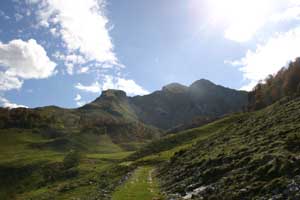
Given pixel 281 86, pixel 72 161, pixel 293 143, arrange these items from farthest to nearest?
1. pixel 281 86
2. pixel 72 161
3. pixel 293 143

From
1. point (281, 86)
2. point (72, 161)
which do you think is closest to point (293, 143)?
point (72, 161)

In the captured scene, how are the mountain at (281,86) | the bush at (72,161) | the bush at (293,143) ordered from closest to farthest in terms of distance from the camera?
the bush at (293,143), the bush at (72,161), the mountain at (281,86)

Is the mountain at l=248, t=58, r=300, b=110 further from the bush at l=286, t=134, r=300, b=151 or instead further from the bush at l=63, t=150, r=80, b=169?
the bush at l=286, t=134, r=300, b=151

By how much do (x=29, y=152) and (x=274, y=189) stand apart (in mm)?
188648

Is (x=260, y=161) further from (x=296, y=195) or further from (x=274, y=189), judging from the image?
(x=296, y=195)

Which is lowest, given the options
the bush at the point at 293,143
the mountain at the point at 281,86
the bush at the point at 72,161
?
the bush at the point at 293,143

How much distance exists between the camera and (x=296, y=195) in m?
19.5

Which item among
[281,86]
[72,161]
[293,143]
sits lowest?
[293,143]

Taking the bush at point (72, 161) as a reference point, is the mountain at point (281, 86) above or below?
above

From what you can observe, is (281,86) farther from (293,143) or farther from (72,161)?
(293,143)

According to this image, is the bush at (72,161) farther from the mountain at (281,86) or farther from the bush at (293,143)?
the bush at (293,143)

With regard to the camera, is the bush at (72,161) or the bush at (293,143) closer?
the bush at (293,143)

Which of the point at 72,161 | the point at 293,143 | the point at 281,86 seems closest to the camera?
the point at 293,143

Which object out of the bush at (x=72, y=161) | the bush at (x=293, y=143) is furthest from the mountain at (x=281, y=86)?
the bush at (x=293, y=143)
